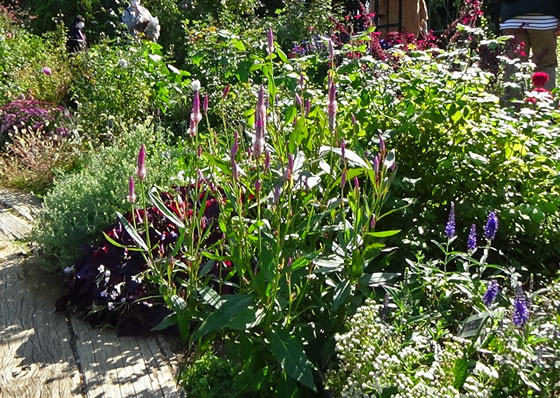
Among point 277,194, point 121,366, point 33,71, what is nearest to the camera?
point 277,194

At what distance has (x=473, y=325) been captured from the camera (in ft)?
7.26

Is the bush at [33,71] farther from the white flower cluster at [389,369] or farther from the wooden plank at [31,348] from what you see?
the white flower cluster at [389,369]

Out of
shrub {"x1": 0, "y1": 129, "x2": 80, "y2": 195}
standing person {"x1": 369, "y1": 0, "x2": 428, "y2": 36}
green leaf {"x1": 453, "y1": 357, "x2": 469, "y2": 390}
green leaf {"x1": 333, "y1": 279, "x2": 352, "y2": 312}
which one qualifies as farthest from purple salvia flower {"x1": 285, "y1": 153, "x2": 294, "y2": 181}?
standing person {"x1": 369, "y1": 0, "x2": 428, "y2": 36}

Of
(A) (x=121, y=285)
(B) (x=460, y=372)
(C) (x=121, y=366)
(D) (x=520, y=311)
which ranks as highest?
(D) (x=520, y=311)

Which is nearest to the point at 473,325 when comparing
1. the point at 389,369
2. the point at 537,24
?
the point at 389,369

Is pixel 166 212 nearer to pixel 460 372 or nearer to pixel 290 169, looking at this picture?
pixel 290 169

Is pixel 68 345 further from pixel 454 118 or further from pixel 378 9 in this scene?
pixel 378 9

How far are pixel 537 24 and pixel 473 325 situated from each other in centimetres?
396

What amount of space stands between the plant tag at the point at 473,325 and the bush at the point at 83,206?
2.08 meters

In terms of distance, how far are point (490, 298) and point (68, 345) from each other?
190cm

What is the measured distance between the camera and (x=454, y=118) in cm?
316

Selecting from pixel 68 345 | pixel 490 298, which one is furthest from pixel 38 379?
pixel 490 298

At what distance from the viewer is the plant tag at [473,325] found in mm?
2166

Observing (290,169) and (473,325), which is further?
(473,325)
